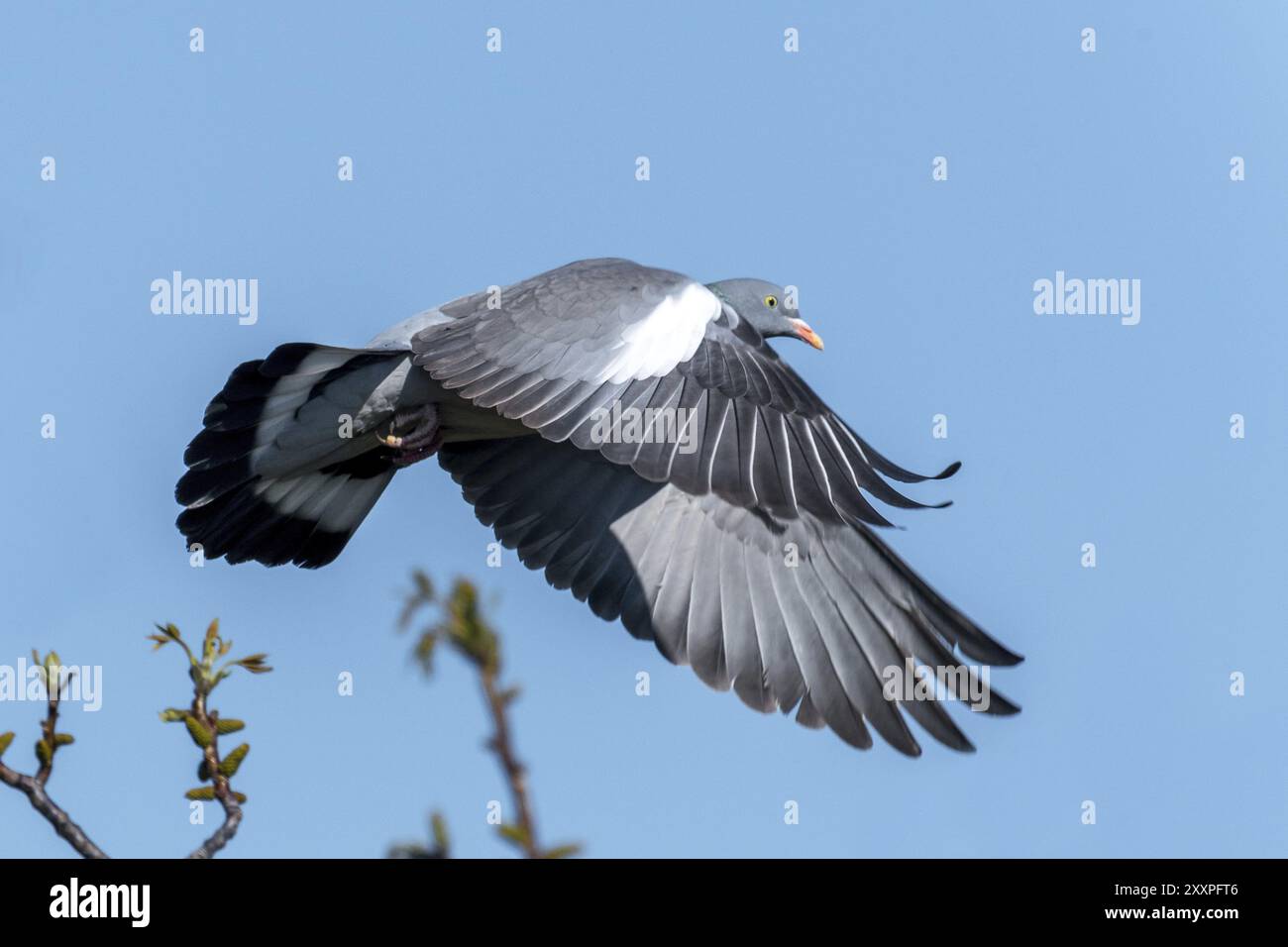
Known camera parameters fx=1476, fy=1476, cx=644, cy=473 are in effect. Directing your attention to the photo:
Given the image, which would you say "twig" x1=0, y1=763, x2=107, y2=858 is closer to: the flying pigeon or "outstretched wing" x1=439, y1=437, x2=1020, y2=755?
the flying pigeon

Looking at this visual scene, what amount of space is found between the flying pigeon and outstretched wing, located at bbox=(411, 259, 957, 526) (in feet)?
0.04

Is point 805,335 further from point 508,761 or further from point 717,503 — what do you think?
point 508,761

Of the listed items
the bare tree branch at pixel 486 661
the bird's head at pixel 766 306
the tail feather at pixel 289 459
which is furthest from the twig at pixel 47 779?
the bird's head at pixel 766 306

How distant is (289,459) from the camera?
8.16m

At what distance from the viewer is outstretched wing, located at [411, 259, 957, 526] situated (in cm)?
643

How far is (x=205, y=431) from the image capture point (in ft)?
26.0

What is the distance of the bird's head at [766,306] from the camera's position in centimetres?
938

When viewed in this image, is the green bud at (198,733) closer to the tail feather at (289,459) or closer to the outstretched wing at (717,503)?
the outstretched wing at (717,503)

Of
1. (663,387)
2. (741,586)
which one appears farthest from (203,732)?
(741,586)

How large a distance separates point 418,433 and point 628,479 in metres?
1.36

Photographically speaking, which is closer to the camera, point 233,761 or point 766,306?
point 233,761

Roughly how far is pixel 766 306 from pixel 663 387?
273 centimetres
